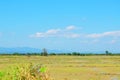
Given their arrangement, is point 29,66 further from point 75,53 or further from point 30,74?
point 75,53

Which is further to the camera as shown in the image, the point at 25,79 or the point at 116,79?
the point at 116,79

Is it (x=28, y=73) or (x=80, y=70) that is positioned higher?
(x=80, y=70)

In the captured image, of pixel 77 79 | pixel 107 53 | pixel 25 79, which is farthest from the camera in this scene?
pixel 107 53

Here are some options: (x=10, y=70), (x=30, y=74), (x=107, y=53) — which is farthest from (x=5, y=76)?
(x=107, y=53)

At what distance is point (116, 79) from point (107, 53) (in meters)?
71.7

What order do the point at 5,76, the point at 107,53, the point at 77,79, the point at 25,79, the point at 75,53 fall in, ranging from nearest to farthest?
the point at 25,79, the point at 5,76, the point at 77,79, the point at 75,53, the point at 107,53

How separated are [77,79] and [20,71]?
1529 centimetres

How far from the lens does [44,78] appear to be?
4691mm

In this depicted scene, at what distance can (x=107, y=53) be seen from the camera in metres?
91.5

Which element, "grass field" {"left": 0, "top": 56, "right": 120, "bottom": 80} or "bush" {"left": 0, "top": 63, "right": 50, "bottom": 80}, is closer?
"bush" {"left": 0, "top": 63, "right": 50, "bottom": 80}

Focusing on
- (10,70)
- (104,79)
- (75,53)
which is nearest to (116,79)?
(104,79)

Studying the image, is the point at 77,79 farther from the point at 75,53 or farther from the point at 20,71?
the point at 75,53

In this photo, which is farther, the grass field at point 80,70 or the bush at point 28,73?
the grass field at point 80,70

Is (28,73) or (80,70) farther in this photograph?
(80,70)
